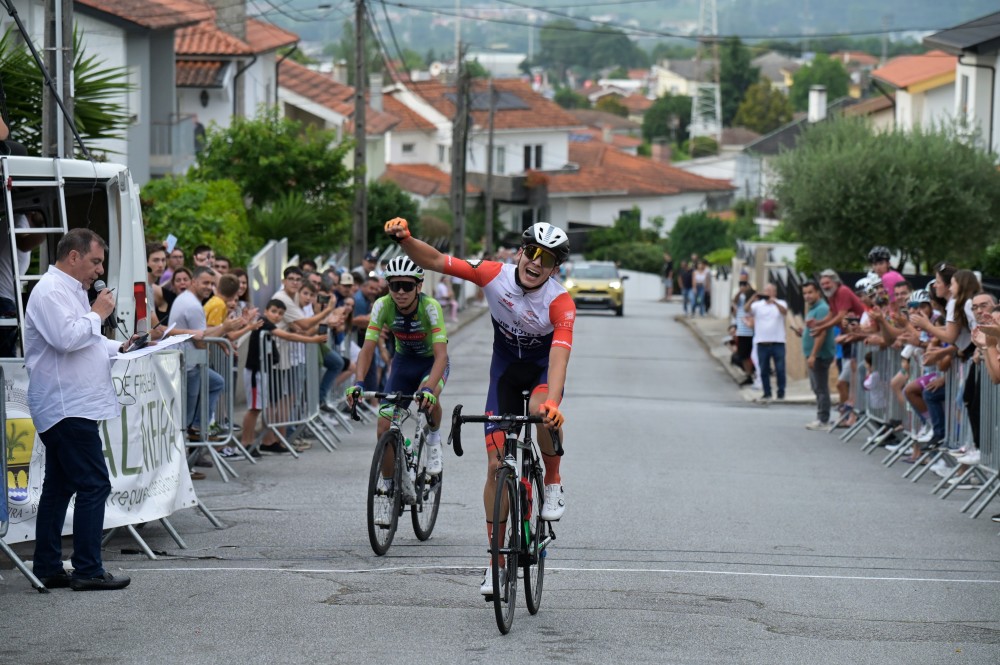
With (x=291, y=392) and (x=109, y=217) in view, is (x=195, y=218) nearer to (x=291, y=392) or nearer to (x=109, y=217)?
(x=291, y=392)

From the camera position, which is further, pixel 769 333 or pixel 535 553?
pixel 769 333

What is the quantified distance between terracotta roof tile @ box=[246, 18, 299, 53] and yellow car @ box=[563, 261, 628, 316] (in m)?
11.9

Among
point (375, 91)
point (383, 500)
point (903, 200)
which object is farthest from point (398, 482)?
point (375, 91)

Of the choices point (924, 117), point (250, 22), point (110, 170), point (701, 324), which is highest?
point (250, 22)

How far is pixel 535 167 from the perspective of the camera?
9175 cm

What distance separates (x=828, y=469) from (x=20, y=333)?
8.10 m

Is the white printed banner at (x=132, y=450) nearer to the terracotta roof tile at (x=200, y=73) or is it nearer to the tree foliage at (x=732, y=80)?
the terracotta roof tile at (x=200, y=73)

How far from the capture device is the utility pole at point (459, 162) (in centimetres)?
5128

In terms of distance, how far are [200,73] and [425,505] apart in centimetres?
3413

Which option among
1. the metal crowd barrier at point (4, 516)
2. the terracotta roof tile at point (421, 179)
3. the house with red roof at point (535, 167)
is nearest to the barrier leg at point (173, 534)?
the metal crowd barrier at point (4, 516)

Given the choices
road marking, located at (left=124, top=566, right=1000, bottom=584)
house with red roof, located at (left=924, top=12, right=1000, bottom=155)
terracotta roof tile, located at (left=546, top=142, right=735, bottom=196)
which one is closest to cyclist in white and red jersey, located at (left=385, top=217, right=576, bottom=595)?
road marking, located at (left=124, top=566, right=1000, bottom=584)

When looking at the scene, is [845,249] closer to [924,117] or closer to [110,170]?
[924,117]

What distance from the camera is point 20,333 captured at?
11.4 m

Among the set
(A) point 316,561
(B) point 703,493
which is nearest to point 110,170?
(A) point 316,561
